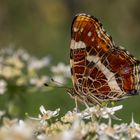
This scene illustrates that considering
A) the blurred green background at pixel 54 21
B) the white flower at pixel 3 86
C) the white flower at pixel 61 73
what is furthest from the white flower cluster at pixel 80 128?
the blurred green background at pixel 54 21

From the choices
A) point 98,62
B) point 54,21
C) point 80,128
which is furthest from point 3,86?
point 54,21

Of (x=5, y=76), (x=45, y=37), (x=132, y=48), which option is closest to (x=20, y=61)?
(x=5, y=76)

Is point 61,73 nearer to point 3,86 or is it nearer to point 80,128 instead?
point 3,86

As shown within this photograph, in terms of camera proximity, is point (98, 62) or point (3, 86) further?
point (3, 86)

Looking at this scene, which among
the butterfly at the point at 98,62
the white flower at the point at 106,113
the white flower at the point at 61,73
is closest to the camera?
the white flower at the point at 106,113

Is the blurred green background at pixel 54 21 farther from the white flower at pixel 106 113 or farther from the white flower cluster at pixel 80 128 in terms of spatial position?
the white flower cluster at pixel 80 128

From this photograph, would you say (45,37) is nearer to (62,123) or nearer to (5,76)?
(5,76)
